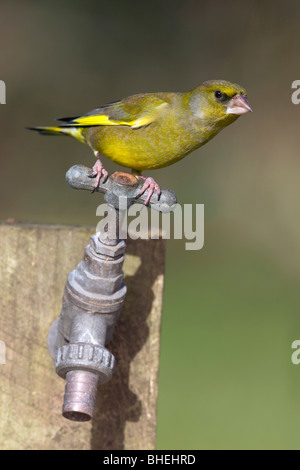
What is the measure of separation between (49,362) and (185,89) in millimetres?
2301

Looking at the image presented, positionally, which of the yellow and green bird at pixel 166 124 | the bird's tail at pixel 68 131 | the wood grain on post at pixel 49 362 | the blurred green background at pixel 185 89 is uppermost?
the blurred green background at pixel 185 89

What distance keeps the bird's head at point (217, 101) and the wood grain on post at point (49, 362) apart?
1.66 ft

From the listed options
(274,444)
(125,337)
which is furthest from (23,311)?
(274,444)

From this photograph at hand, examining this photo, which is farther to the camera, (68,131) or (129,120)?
(68,131)

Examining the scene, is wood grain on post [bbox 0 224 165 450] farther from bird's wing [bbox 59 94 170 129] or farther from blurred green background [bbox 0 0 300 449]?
blurred green background [bbox 0 0 300 449]

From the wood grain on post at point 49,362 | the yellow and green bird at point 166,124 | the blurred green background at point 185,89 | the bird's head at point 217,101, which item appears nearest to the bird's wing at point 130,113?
the yellow and green bird at point 166,124

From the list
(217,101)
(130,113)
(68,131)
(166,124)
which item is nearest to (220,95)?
(217,101)

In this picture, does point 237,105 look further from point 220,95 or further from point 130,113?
point 130,113

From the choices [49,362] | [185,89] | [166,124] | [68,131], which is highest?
[185,89]

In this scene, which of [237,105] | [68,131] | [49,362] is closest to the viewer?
[49,362]

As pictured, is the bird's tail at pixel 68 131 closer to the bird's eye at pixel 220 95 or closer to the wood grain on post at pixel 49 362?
the bird's eye at pixel 220 95

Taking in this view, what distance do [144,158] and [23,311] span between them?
0.57 meters

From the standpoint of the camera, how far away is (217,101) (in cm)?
184

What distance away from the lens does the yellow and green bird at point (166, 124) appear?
1.83 metres
